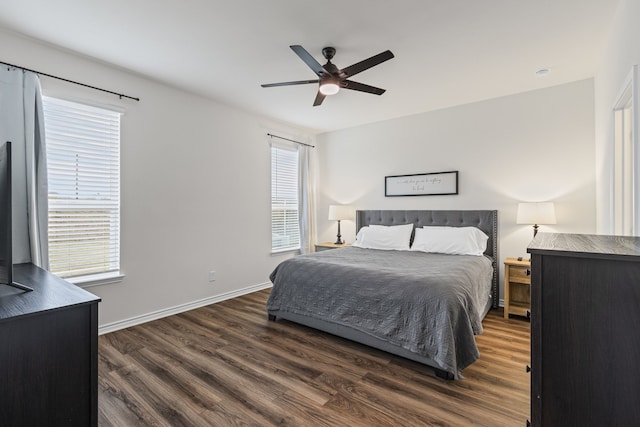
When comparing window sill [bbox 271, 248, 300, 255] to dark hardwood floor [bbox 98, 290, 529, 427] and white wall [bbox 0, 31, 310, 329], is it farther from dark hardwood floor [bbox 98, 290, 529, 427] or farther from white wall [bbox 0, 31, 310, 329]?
dark hardwood floor [bbox 98, 290, 529, 427]

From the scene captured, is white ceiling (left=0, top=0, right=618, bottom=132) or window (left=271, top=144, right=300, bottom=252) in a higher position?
white ceiling (left=0, top=0, right=618, bottom=132)

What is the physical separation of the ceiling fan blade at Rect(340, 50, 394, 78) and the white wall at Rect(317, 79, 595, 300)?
2402 mm

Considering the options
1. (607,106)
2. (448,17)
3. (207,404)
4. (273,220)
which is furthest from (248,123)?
(607,106)

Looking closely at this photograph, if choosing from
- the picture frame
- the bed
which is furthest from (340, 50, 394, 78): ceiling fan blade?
the picture frame

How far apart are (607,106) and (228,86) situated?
3738 millimetres

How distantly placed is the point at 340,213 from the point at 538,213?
8.93 ft

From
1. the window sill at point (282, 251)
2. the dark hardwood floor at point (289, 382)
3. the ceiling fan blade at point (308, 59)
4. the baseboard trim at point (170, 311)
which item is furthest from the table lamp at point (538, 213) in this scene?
the baseboard trim at point (170, 311)

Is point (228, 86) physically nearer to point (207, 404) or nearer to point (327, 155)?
point (327, 155)

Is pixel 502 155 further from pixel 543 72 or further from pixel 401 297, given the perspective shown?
pixel 401 297

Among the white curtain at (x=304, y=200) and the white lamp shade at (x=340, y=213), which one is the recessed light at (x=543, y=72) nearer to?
the white lamp shade at (x=340, y=213)

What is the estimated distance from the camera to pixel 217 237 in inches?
163

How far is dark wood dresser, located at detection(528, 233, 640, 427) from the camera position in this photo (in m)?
0.96

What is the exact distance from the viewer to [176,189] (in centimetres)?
368

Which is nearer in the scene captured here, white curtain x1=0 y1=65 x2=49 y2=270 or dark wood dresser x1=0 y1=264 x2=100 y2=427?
dark wood dresser x1=0 y1=264 x2=100 y2=427
